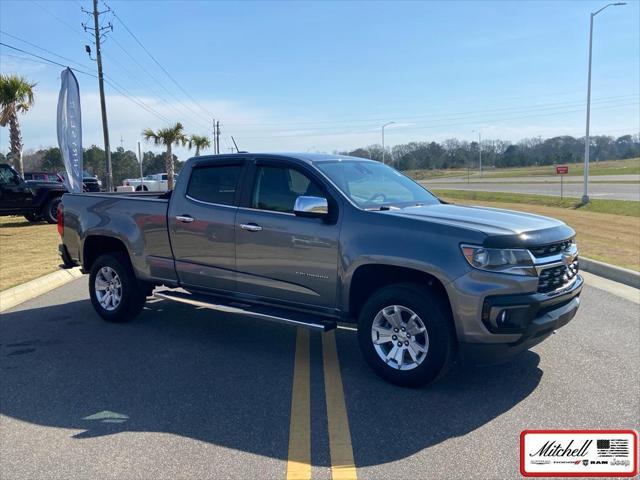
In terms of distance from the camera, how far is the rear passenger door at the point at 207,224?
5.86m

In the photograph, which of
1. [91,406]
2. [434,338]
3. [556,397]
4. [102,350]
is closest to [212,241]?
[102,350]

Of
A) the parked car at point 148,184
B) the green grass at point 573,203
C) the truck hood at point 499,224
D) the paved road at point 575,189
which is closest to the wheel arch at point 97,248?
the truck hood at point 499,224

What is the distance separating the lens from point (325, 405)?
440 cm

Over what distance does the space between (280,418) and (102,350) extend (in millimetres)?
2601

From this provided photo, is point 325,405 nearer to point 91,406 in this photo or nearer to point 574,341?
point 91,406

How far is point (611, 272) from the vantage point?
31.8 ft

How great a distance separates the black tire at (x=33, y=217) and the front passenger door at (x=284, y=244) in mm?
17128

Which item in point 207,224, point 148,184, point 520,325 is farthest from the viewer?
point 148,184

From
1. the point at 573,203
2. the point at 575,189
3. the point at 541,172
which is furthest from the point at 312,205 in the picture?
the point at 541,172

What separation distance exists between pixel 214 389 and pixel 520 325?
252 cm

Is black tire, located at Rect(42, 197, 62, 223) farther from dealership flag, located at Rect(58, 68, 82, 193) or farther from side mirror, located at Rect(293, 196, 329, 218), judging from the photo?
side mirror, located at Rect(293, 196, 329, 218)

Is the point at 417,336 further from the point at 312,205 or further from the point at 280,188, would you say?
the point at 280,188

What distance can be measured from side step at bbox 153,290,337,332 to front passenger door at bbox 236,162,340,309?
0.14m

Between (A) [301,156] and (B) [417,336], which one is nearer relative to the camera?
(B) [417,336]
